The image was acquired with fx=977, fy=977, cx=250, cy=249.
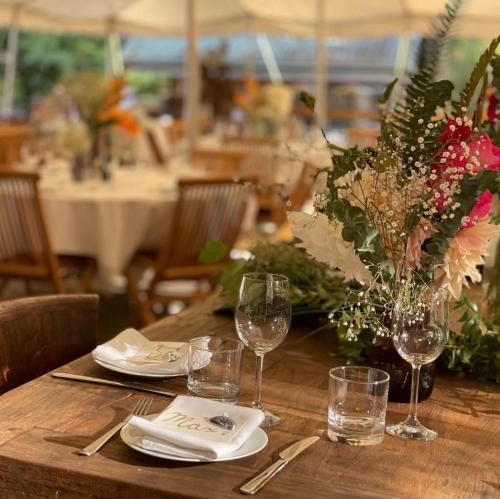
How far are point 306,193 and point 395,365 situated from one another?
369 cm

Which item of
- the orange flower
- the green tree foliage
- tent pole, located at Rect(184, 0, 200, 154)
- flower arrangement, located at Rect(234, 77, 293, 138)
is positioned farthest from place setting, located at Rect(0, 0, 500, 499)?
the green tree foliage

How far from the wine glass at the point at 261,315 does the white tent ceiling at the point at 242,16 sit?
7348 millimetres

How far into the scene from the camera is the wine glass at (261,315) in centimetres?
159

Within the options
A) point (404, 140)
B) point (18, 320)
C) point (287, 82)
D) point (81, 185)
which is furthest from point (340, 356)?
point (287, 82)

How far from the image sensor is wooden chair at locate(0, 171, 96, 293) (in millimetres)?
4312

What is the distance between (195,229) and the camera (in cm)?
451

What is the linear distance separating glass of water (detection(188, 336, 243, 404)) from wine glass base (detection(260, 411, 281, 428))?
0.08 meters

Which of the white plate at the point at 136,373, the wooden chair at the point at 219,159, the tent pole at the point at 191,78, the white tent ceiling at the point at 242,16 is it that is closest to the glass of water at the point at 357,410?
the white plate at the point at 136,373

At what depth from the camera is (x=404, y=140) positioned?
163cm

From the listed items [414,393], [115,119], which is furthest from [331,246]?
[115,119]

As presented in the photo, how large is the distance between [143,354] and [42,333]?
1.13ft

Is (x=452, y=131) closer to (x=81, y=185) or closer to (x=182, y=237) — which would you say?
(x=182, y=237)

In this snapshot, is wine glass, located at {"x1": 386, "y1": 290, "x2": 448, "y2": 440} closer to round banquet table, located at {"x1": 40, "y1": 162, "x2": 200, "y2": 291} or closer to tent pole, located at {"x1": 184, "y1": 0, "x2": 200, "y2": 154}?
round banquet table, located at {"x1": 40, "y1": 162, "x2": 200, "y2": 291}

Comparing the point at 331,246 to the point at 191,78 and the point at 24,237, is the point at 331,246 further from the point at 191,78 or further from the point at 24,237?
the point at 191,78
